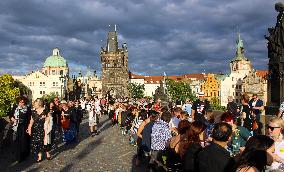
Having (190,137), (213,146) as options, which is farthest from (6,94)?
(213,146)

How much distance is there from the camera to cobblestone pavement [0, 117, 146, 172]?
37.6ft

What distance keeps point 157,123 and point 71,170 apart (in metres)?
2.91

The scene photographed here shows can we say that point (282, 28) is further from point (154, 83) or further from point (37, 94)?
point (154, 83)

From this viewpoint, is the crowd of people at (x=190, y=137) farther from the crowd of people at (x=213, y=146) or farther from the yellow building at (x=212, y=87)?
the yellow building at (x=212, y=87)

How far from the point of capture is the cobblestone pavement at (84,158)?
1145cm

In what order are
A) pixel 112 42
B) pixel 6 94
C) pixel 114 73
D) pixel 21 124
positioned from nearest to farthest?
pixel 21 124, pixel 6 94, pixel 114 73, pixel 112 42

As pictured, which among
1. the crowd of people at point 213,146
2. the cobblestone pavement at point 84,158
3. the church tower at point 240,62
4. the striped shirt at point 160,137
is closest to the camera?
the crowd of people at point 213,146

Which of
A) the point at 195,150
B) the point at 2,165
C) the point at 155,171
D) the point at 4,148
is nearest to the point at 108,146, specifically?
the point at 4,148

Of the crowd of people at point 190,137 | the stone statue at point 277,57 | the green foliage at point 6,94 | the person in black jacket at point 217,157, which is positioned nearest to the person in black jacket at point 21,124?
the crowd of people at point 190,137

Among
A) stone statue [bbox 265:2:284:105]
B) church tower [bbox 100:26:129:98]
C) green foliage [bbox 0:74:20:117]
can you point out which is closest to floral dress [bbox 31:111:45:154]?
stone statue [bbox 265:2:284:105]

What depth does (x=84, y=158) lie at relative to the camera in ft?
43.7

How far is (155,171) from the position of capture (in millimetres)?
8016

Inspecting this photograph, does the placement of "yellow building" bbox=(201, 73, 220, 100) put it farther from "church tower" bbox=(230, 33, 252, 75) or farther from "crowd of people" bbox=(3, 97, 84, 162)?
"crowd of people" bbox=(3, 97, 84, 162)

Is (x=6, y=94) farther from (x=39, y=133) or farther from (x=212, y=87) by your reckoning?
(x=212, y=87)
